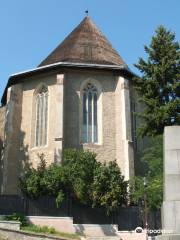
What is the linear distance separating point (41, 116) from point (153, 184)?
34.5 ft

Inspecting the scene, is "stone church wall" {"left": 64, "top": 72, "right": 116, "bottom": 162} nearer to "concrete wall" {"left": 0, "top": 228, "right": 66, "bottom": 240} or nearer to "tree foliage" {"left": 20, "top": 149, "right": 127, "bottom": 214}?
"tree foliage" {"left": 20, "top": 149, "right": 127, "bottom": 214}

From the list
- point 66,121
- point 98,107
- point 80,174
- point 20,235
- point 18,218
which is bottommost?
point 20,235

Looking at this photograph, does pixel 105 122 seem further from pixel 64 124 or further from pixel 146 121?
pixel 146 121

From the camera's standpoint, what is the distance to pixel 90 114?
2755 centimetres

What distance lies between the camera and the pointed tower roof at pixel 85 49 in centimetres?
2951

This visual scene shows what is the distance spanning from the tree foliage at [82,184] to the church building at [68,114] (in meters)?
3.95

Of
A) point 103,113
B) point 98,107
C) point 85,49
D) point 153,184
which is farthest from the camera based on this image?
point 85,49

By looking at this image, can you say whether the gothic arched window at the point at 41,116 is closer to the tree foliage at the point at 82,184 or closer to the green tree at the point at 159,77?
the tree foliage at the point at 82,184

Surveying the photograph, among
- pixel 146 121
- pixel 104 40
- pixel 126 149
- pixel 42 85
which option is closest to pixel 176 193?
pixel 146 121

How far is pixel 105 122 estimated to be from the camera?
89.6ft

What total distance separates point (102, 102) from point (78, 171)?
319 inches

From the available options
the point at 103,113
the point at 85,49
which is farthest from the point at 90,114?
the point at 85,49

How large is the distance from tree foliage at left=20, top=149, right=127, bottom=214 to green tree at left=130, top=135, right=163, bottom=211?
97 cm

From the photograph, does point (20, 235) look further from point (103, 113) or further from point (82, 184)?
point (103, 113)
